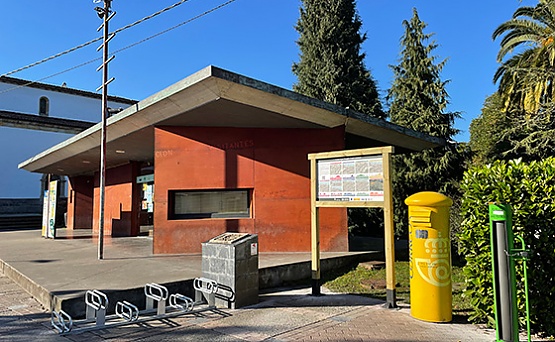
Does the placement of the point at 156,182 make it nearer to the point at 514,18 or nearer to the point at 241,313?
the point at 241,313

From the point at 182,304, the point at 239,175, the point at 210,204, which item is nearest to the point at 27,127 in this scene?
the point at 210,204

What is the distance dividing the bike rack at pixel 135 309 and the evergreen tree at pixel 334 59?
50.5ft

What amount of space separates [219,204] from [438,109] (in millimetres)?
9995

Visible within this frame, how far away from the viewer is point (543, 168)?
4.57 metres

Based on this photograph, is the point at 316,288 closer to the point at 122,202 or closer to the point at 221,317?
the point at 221,317

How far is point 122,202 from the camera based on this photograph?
16.5 metres

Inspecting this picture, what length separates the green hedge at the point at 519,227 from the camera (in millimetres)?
4441

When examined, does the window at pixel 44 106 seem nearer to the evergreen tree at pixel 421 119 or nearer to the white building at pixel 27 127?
the white building at pixel 27 127

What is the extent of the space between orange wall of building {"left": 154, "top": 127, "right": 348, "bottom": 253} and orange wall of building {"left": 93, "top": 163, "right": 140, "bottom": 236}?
673 centimetres

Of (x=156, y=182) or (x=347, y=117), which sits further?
(x=156, y=182)

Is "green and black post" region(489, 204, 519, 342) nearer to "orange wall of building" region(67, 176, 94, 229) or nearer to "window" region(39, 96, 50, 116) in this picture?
"orange wall of building" region(67, 176, 94, 229)

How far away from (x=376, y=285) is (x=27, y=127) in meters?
32.6

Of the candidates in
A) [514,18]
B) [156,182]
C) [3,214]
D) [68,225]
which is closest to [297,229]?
[156,182]

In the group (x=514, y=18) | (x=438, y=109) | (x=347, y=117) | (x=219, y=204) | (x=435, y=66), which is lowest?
(x=219, y=204)
